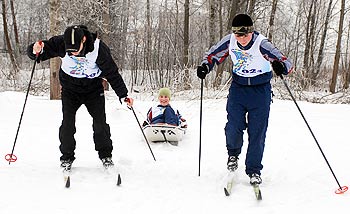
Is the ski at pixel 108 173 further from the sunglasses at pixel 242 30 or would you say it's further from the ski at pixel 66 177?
the sunglasses at pixel 242 30

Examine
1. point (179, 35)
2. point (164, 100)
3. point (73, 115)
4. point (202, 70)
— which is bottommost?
point (179, 35)

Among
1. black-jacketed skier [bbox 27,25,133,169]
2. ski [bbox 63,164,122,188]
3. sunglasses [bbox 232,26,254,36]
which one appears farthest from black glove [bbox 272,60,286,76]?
ski [bbox 63,164,122,188]

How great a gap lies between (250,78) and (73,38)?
1.68 m

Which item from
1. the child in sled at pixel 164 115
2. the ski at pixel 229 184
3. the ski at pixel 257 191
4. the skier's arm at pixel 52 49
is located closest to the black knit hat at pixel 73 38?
the skier's arm at pixel 52 49

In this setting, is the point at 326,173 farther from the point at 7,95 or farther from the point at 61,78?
the point at 7,95

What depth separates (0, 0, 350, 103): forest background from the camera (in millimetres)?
13094

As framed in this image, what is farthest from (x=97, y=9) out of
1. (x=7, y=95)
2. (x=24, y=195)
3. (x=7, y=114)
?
(x=24, y=195)

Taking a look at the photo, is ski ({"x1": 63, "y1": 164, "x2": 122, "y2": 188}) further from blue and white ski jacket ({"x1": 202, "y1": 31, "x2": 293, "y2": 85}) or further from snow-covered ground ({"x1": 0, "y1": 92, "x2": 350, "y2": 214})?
blue and white ski jacket ({"x1": 202, "y1": 31, "x2": 293, "y2": 85})

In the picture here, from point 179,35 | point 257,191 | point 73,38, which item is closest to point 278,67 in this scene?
point 257,191

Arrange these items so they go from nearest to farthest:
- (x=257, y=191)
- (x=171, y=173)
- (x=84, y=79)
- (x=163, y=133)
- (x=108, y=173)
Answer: (x=257, y=191) < (x=84, y=79) < (x=108, y=173) < (x=171, y=173) < (x=163, y=133)

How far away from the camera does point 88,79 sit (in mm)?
3758

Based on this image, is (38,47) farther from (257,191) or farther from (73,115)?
(257,191)

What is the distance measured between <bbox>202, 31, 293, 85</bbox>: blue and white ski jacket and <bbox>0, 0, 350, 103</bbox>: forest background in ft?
21.8

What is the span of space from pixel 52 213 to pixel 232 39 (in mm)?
2249
